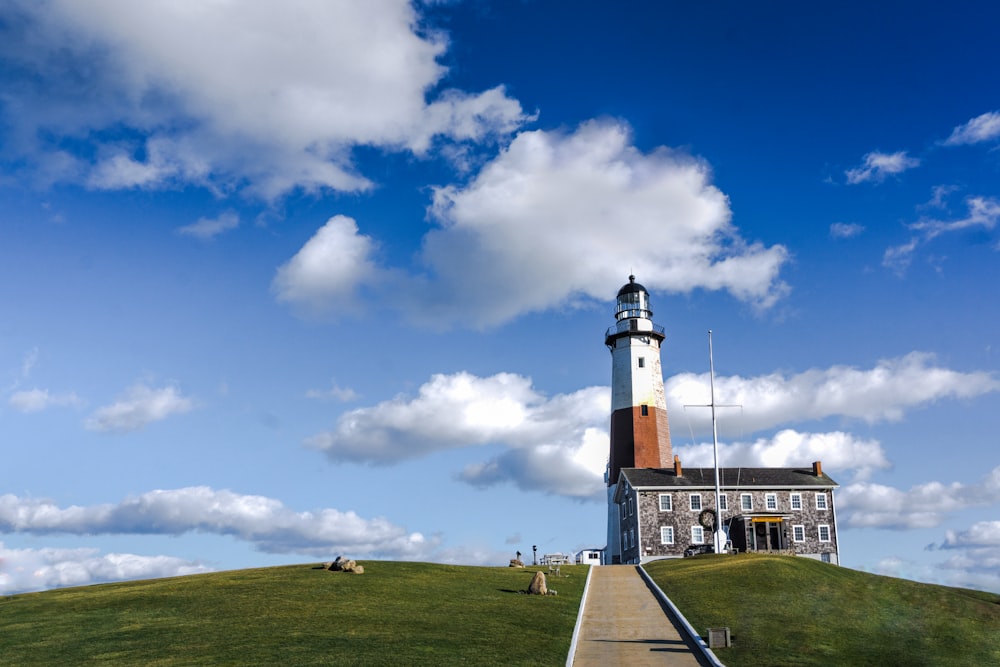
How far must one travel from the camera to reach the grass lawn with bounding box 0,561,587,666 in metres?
29.8

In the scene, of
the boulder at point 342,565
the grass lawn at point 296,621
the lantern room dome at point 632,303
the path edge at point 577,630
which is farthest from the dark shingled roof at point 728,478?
the boulder at point 342,565

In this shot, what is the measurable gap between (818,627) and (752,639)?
501 cm

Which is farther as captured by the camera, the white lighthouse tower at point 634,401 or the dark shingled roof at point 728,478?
the white lighthouse tower at point 634,401

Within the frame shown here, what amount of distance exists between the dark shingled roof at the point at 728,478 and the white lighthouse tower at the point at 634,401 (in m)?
2.67

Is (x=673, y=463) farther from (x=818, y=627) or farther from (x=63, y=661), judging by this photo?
(x=63, y=661)

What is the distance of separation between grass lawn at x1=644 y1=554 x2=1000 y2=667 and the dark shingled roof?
65.2ft

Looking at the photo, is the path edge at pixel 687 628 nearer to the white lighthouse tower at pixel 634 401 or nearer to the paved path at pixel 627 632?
the paved path at pixel 627 632

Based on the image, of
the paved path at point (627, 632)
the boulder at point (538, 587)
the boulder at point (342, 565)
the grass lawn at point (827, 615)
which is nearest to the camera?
the paved path at point (627, 632)

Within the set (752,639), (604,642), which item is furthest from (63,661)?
(752,639)

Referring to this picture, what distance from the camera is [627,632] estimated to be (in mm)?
34500

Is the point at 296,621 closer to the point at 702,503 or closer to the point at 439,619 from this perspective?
the point at 439,619

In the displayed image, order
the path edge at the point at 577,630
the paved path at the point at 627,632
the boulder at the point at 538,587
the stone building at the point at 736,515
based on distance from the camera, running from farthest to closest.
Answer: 1. the stone building at the point at 736,515
2. the boulder at the point at 538,587
3. the paved path at the point at 627,632
4. the path edge at the point at 577,630

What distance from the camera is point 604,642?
107ft

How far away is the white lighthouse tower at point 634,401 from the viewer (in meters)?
82.7
